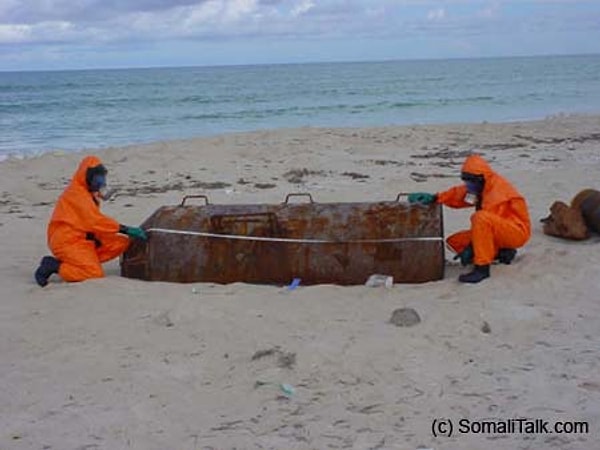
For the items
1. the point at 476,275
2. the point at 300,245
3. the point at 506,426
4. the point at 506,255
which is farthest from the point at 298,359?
the point at 506,255

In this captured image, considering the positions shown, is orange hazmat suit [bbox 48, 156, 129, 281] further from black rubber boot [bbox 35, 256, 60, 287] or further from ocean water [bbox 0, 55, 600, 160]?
ocean water [bbox 0, 55, 600, 160]

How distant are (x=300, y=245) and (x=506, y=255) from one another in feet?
5.22

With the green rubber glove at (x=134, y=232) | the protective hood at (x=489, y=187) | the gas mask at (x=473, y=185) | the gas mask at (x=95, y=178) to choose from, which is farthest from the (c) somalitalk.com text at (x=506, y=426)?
the gas mask at (x=95, y=178)

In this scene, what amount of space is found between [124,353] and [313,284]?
170cm

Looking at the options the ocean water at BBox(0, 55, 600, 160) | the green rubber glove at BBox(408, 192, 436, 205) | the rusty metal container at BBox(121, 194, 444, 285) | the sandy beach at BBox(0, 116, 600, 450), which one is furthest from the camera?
the ocean water at BBox(0, 55, 600, 160)

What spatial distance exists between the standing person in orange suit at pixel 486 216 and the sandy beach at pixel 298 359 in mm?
137

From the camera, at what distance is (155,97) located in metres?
39.1

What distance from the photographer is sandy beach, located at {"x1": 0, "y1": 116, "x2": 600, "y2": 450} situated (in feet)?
12.2

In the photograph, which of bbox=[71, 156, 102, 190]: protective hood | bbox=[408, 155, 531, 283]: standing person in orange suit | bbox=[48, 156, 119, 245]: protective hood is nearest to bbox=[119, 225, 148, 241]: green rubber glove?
bbox=[48, 156, 119, 245]: protective hood

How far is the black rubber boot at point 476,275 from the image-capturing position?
5.74 metres

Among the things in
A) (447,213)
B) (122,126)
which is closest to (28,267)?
(447,213)

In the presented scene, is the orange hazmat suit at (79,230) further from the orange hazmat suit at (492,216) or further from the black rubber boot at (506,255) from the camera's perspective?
the black rubber boot at (506,255)

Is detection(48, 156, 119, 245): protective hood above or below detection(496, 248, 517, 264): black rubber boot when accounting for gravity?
above

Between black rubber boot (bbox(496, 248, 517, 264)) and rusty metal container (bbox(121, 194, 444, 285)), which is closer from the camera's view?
rusty metal container (bbox(121, 194, 444, 285))
